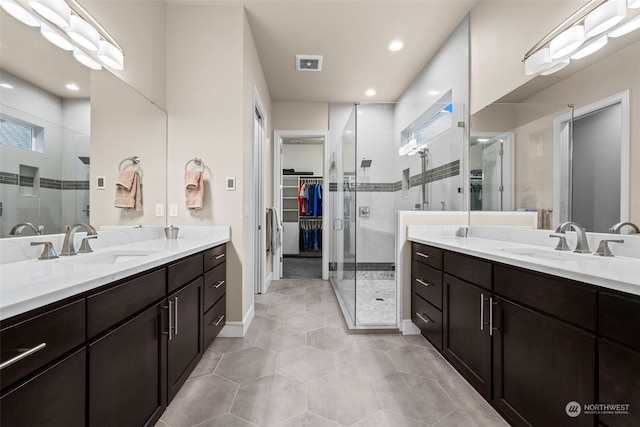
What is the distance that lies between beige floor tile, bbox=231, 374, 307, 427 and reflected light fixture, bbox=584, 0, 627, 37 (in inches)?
96.4

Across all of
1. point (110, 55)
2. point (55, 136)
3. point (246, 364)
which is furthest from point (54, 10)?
point (246, 364)

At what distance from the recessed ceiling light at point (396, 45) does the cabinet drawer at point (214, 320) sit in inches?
117

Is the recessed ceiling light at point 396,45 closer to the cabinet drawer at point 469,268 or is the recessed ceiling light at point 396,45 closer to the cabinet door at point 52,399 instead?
the cabinet drawer at point 469,268

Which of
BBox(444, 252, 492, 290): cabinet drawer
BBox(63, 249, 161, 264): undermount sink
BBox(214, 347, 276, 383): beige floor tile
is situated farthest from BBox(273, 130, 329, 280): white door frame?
BBox(63, 249, 161, 264): undermount sink

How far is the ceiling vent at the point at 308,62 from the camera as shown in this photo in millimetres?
3197

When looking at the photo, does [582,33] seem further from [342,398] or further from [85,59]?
[85,59]

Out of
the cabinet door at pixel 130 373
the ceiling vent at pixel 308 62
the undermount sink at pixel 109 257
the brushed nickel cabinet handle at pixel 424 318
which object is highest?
the ceiling vent at pixel 308 62

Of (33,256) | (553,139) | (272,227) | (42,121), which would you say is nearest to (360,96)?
(272,227)

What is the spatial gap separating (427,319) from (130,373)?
1.91m

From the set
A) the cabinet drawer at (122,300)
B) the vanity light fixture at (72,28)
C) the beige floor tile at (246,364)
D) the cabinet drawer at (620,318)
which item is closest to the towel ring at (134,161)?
the vanity light fixture at (72,28)

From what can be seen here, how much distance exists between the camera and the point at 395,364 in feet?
6.53

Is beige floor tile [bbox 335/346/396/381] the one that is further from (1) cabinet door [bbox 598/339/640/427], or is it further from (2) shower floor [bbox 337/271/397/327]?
(1) cabinet door [bbox 598/339/640/427]

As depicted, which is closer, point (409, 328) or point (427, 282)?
point (427, 282)

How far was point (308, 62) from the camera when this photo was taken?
330cm
